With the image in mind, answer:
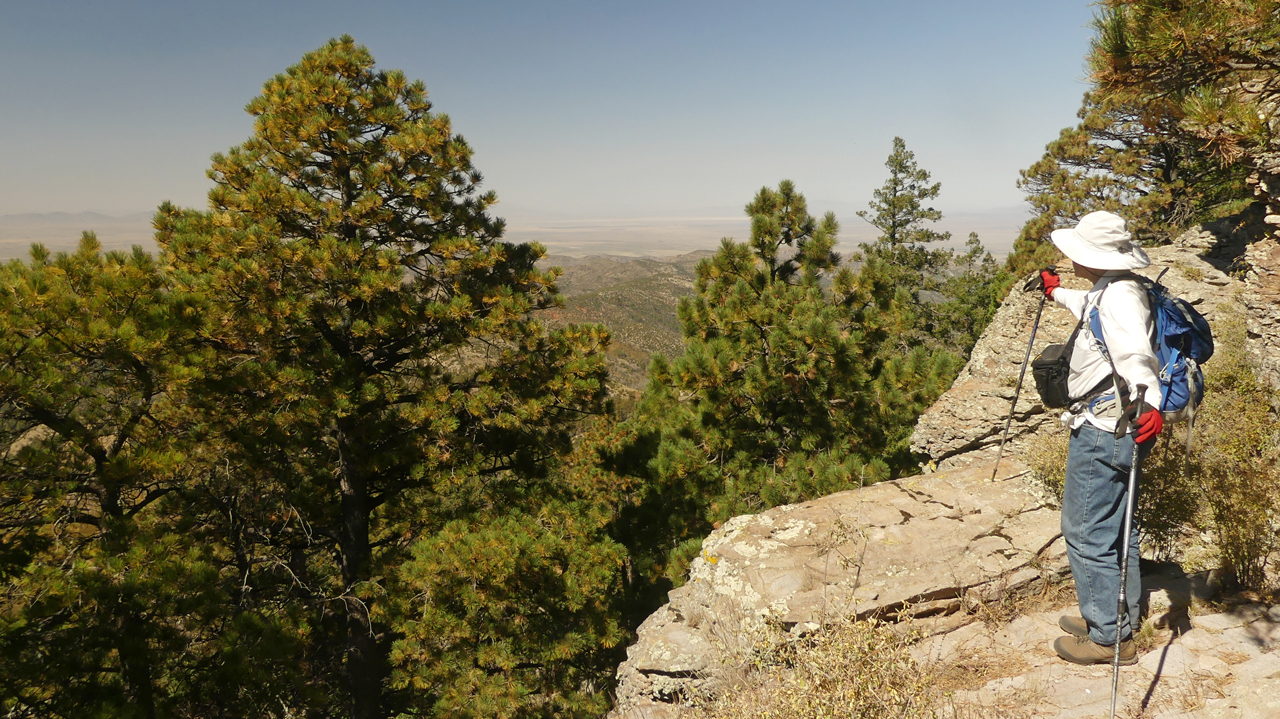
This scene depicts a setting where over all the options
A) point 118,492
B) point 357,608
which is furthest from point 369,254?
point 357,608

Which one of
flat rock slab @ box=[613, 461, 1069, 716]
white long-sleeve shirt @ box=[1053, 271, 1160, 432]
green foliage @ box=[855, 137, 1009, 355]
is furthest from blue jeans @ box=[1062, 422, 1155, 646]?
green foliage @ box=[855, 137, 1009, 355]

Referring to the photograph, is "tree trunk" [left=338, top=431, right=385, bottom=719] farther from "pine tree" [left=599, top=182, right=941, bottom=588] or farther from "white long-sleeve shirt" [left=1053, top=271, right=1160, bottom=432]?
"white long-sleeve shirt" [left=1053, top=271, right=1160, bottom=432]

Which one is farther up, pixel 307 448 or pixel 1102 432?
pixel 1102 432

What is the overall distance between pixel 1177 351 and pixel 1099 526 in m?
0.99

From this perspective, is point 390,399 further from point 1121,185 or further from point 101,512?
point 1121,185

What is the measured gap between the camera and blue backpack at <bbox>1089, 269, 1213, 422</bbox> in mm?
2734

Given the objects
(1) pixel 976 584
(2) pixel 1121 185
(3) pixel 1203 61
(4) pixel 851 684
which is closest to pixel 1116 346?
(4) pixel 851 684

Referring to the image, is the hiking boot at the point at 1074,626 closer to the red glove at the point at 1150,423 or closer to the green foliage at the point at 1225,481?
the green foliage at the point at 1225,481

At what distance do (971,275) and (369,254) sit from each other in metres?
28.0

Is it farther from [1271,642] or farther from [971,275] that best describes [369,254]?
[971,275]

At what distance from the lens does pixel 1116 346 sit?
2.67 m

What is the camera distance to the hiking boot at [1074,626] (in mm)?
3242

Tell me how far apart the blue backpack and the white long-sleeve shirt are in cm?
8

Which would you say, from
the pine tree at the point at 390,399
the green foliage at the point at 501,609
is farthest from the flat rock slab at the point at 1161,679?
the pine tree at the point at 390,399
